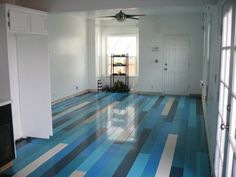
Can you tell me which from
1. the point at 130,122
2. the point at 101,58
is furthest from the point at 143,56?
the point at 130,122

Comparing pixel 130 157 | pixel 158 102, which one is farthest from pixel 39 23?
pixel 158 102

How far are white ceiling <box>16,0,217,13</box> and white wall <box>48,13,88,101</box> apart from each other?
2.21 meters

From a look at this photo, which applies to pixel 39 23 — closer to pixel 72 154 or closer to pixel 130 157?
pixel 72 154

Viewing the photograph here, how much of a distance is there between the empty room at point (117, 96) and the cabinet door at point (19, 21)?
1 cm

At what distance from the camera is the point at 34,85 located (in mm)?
4375

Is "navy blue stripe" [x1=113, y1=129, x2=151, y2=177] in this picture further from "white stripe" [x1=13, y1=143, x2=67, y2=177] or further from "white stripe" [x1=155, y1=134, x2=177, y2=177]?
"white stripe" [x1=13, y1=143, x2=67, y2=177]

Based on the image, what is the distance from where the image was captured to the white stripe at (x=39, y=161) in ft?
10.8

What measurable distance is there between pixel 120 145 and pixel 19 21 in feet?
8.26

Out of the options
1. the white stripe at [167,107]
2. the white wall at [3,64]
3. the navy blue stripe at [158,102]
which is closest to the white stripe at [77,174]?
the white wall at [3,64]

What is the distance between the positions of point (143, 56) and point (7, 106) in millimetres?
6259

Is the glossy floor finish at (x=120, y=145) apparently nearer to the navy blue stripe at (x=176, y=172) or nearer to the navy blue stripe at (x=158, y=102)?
the navy blue stripe at (x=176, y=172)

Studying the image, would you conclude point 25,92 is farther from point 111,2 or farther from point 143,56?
point 143,56

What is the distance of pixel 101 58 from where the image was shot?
10.2 metres

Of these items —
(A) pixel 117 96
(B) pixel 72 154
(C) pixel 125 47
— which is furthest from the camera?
(C) pixel 125 47
